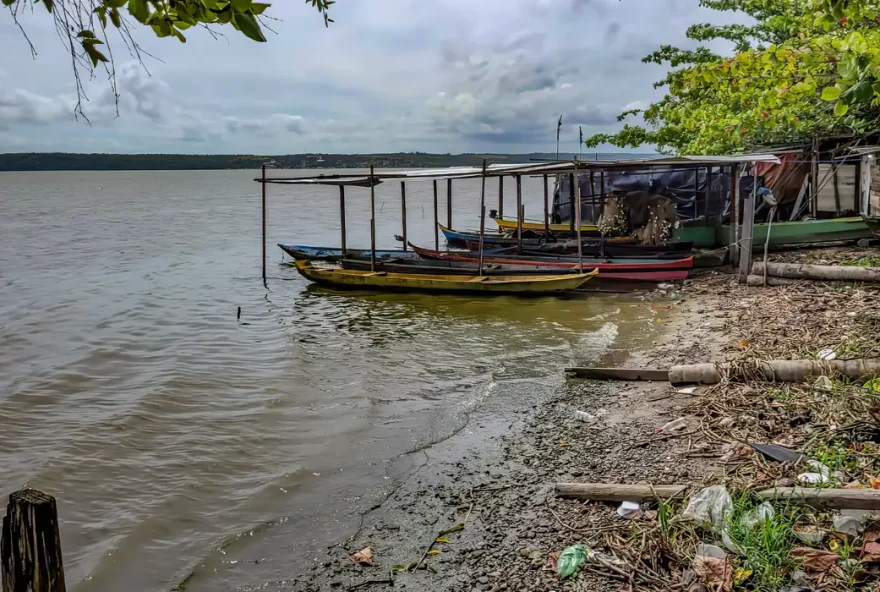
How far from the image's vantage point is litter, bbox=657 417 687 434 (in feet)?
18.8

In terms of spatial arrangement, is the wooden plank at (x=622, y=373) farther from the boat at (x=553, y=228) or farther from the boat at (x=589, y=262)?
the boat at (x=553, y=228)

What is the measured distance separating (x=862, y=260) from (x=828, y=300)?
336cm

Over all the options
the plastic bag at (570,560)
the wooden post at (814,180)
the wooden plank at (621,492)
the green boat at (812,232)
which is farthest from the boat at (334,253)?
the plastic bag at (570,560)

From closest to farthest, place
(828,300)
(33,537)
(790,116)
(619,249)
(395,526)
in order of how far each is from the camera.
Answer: (33,537) < (395,526) < (790,116) < (828,300) < (619,249)

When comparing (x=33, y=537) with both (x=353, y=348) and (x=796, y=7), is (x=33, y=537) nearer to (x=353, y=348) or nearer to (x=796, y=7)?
(x=353, y=348)

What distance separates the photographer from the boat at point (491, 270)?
1469cm

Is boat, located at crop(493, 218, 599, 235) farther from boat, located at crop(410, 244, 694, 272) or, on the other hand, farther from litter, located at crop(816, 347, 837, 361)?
litter, located at crop(816, 347, 837, 361)

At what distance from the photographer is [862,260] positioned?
12219 millimetres

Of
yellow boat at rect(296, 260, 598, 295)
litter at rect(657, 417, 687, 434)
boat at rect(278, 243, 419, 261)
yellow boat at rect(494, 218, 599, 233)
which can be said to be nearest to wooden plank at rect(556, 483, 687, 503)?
litter at rect(657, 417, 687, 434)

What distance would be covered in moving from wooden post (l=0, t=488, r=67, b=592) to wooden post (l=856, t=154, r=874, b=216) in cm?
1824

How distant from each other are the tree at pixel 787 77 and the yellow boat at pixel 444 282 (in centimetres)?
422

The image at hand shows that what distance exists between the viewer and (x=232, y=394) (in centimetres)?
891

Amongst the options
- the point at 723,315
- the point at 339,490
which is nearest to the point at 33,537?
the point at 339,490

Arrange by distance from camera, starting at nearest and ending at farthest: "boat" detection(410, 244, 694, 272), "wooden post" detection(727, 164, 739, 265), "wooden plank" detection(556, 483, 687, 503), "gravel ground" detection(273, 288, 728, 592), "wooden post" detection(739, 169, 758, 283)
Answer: "gravel ground" detection(273, 288, 728, 592) → "wooden plank" detection(556, 483, 687, 503) → "wooden post" detection(739, 169, 758, 283) → "boat" detection(410, 244, 694, 272) → "wooden post" detection(727, 164, 739, 265)
